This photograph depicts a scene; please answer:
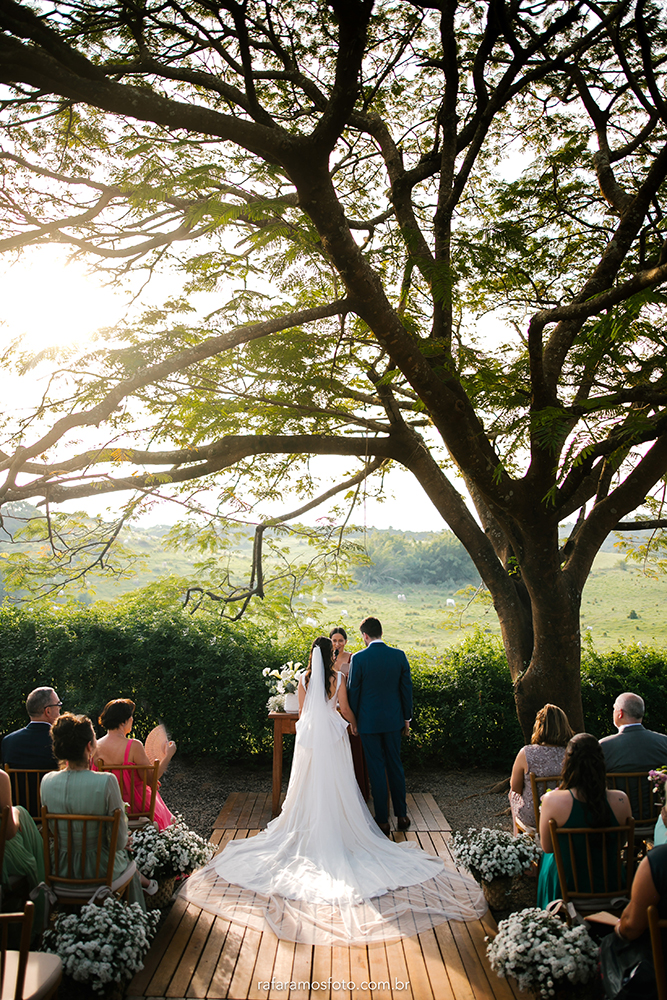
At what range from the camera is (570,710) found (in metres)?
6.51

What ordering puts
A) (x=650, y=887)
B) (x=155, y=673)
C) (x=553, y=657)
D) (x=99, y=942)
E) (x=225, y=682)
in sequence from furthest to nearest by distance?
(x=155, y=673) < (x=225, y=682) < (x=553, y=657) < (x=99, y=942) < (x=650, y=887)

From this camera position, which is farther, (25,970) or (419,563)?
(419,563)

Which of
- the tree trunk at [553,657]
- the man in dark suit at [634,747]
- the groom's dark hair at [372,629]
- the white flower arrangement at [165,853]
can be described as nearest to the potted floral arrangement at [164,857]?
the white flower arrangement at [165,853]

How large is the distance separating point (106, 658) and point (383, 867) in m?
4.47

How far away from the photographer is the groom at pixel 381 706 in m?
6.11

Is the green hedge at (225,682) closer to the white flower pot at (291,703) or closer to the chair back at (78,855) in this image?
the white flower pot at (291,703)

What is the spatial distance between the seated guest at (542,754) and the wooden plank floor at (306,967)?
813 millimetres

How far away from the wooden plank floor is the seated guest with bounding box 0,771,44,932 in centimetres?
79

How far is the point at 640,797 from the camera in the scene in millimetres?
4340

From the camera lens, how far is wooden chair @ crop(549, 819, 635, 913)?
344 centimetres

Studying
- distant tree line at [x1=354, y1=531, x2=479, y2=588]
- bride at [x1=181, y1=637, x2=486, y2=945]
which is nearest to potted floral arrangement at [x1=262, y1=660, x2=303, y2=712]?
bride at [x1=181, y1=637, x2=486, y2=945]

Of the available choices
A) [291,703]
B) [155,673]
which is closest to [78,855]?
[291,703]

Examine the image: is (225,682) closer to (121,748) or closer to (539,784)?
(121,748)

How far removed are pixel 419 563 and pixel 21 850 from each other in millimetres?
11873
